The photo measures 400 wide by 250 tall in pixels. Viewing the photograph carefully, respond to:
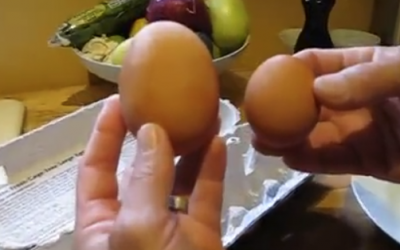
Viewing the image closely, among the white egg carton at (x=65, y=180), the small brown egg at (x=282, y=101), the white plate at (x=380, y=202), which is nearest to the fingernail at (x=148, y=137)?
the small brown egg at (x=282, y=101)

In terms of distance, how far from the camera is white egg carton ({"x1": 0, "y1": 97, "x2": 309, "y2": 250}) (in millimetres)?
834

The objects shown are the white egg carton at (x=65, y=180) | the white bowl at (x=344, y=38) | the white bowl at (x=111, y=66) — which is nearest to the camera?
the white egg carton at (x=65, y=180)

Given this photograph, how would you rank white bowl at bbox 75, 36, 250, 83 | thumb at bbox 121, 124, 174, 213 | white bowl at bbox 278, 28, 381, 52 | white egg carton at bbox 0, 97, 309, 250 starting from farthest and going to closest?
white bowl at bbox 278, 28, 381, 52, white bowl at bbox 75, 36, 250, 83, white egg carton at bbox 0, 97, 309, 250, thumb at bbox 121, 124, 174, 213

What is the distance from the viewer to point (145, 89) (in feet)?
1.91

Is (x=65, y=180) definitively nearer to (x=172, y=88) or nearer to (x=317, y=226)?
(x=317, y=226)

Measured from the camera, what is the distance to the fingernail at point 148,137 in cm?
54

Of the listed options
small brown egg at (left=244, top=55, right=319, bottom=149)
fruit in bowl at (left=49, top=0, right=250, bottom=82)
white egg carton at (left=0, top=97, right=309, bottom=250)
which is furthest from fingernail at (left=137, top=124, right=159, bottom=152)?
fruit in bowl at (left=49, top=0, right=250, bottom=82)

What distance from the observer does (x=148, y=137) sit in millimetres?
542

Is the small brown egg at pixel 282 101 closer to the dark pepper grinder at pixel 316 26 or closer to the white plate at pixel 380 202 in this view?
the white plate at pixel 380 202

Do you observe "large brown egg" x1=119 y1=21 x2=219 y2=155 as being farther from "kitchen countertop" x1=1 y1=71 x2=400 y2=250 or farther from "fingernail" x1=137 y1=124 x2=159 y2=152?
"kitchen countertop" x1=1 y1=71 x2=400 y2=250

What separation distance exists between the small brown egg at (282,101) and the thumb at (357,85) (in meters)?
0.01

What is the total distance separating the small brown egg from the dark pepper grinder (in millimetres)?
432

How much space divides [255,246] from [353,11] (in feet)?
1.80

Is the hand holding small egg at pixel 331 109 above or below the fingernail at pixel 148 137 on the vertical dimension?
below
